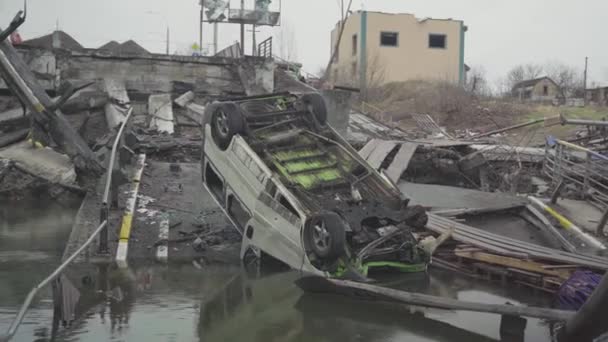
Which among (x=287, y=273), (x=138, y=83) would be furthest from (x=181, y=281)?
(x=138, y=83)

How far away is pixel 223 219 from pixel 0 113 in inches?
353

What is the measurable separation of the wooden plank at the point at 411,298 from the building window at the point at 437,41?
155 feet

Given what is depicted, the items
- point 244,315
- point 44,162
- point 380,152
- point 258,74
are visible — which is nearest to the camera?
point 244,315

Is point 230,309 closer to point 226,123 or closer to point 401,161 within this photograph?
point 226,123

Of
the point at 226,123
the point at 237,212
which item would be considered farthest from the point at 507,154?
the point at 226,123

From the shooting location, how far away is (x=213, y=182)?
920cm

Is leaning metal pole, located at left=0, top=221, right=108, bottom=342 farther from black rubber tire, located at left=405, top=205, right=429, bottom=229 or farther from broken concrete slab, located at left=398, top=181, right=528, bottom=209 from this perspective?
broken concrete slab, located at left=398, top=181, right=528, bottom=209

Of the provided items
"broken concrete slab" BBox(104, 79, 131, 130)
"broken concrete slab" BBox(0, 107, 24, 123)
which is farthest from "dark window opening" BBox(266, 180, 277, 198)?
"broken concrete slab" BBox(0, 107, 24, 123)

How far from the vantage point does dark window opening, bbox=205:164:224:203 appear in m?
9.05

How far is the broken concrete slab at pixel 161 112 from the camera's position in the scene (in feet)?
52.3

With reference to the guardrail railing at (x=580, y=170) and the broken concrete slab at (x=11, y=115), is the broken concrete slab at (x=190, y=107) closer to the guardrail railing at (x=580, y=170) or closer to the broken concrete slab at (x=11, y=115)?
the broken concrete slab at (x=11, y=115)

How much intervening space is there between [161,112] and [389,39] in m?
36.9

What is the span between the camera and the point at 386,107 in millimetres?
40562

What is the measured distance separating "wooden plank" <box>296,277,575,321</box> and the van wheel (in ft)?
8.02
